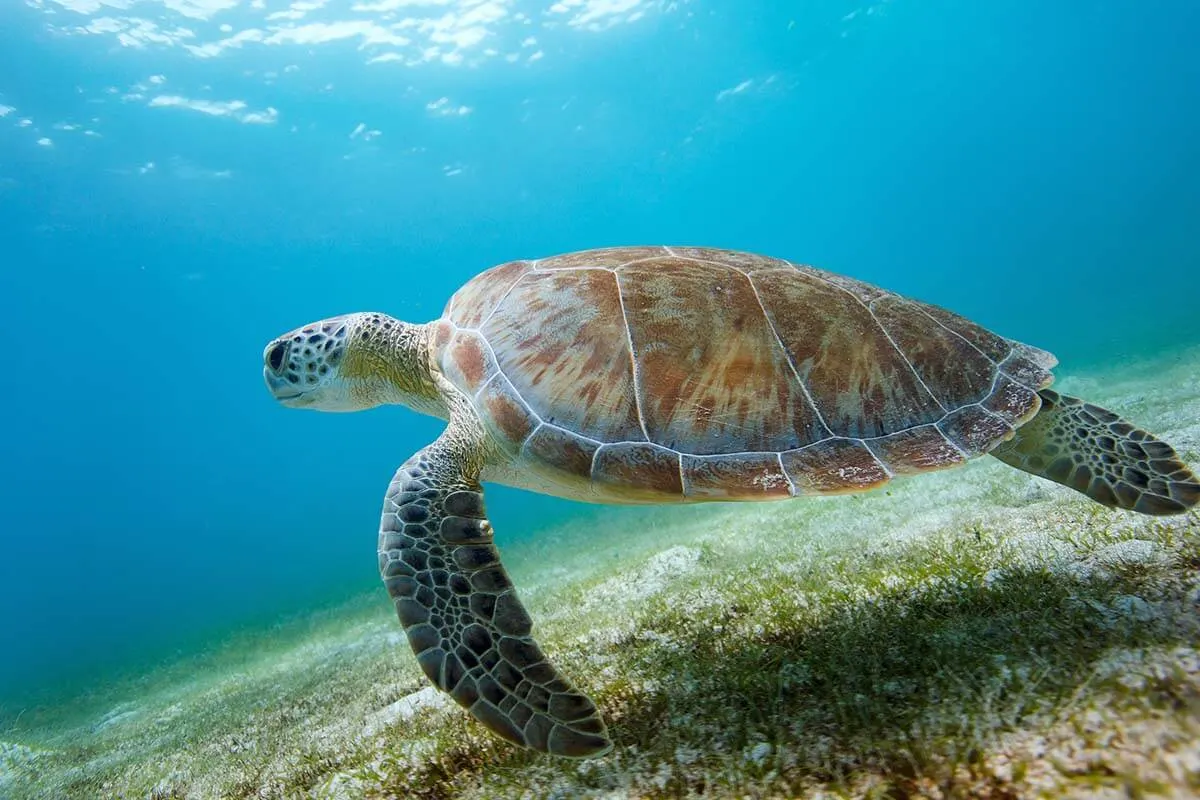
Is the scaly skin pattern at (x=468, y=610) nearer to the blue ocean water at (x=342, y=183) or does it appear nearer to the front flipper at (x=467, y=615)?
the front flipper at (x=467, y=615)

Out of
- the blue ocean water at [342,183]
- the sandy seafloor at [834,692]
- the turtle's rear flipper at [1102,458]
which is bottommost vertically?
the sandy seafloor at [834,692]

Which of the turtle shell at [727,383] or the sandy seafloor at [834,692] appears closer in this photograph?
the sandy seafloor at [834,692]

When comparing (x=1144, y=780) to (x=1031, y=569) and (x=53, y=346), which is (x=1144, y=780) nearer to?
(x=1031, y=569)

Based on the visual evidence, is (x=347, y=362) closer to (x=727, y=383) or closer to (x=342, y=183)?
(x=727, y=383)

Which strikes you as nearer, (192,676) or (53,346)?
(192,676)

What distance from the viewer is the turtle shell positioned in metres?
2.56

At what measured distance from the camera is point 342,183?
3812 centimetres

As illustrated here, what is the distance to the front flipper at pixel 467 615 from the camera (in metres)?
1.90

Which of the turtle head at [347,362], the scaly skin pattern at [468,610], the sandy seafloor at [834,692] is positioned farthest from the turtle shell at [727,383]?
the turtle head at [347,362]

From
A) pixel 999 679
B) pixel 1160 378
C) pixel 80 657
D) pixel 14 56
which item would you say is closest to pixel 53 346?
pixel 14 56

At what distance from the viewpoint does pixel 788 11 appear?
3609cm

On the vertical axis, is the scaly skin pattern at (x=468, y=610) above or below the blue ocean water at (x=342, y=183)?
below

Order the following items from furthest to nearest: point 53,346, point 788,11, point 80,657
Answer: point 53,346 → point 788,11 → point 80,657

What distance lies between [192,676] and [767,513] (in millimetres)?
10745
